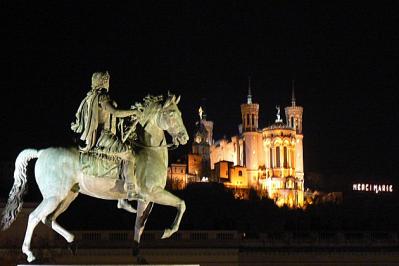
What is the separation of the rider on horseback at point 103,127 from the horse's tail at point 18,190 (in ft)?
2.67

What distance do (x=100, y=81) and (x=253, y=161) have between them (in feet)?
343

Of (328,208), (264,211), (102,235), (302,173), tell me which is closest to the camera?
(102,235)

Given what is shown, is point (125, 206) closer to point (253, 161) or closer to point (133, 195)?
point (133, 195)

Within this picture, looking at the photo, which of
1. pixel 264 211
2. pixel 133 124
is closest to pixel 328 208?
pixel 264 211

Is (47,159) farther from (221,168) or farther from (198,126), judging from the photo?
(198,126)

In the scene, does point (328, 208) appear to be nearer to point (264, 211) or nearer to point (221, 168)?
point (264, 211)

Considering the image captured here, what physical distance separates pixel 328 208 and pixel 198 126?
159 ft

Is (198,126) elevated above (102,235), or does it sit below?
above

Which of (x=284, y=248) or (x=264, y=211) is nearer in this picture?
(x=284, y=248)

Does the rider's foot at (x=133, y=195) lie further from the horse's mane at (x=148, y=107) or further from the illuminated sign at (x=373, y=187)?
the illuminated sign at (x=373, y=187)

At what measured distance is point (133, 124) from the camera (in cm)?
1167

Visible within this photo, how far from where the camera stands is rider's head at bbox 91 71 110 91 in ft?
38.4

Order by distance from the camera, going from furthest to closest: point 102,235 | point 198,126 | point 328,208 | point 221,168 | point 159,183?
point 198,126, point 221,168, point 328,208, point 102,235, point 159,183

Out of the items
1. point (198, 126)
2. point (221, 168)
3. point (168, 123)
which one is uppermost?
point (198, 126)
